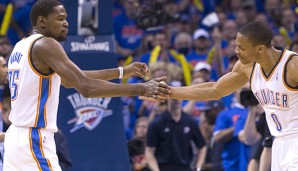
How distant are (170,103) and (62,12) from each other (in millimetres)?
4301

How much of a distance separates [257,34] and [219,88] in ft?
2.75

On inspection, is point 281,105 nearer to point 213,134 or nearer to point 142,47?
point 213,134

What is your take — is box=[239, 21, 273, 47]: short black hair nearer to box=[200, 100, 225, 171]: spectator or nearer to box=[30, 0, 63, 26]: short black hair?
box=[30, 0, 63, 26]: short black hair

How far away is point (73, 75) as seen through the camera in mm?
6559

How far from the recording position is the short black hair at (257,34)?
24.1ft

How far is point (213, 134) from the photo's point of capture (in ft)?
36.0

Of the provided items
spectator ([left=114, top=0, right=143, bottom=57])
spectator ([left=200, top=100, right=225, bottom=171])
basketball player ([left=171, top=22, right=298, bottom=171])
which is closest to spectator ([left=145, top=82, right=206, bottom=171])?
spectator ([left=200, top=100, right=225, bottom=171])

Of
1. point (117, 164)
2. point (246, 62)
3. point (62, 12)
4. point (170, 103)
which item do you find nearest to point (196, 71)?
point (170, 103)

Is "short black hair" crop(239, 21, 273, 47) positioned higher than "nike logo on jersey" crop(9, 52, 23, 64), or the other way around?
"short black hair" crop(239, 21, 273, 47)

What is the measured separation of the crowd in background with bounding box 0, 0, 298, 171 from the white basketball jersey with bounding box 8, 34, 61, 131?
232 cm

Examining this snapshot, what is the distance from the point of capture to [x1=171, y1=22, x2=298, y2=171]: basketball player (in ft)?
23.4

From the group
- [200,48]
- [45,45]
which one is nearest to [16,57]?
[45,45]

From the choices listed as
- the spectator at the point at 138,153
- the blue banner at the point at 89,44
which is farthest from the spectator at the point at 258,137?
the blue banner at the point at 89,44

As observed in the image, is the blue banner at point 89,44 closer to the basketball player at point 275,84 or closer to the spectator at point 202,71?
the spectator at point 202,71
